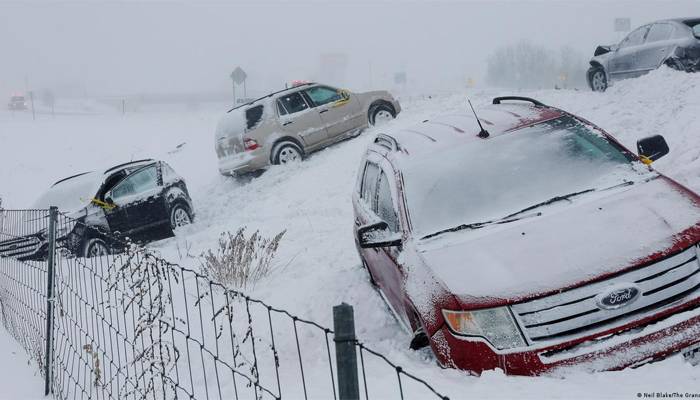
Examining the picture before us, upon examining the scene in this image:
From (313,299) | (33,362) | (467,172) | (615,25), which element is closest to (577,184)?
(467,172)

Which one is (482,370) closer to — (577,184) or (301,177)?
(577,184)

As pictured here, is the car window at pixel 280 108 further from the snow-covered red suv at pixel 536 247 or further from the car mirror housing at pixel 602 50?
the snow-covered red suv at pixel 536 247

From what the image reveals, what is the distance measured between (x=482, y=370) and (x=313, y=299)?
292cm

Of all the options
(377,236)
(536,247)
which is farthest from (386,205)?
(536,247)

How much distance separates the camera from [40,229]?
9.53 meters

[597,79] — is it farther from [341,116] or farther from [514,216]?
[514,216]

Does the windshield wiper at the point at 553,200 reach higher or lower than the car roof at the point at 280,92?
lower

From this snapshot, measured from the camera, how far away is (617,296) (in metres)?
3.31

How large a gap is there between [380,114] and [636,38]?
640 cm

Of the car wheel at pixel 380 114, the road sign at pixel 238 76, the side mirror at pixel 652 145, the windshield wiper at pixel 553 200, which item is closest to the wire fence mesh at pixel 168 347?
the windshield wiper at pixel 553 200

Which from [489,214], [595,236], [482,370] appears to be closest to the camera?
[482,370]

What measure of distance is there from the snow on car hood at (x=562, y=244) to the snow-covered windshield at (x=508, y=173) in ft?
0.62

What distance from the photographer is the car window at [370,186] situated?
18.0 feet

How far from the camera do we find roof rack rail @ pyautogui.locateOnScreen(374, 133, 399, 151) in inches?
210
